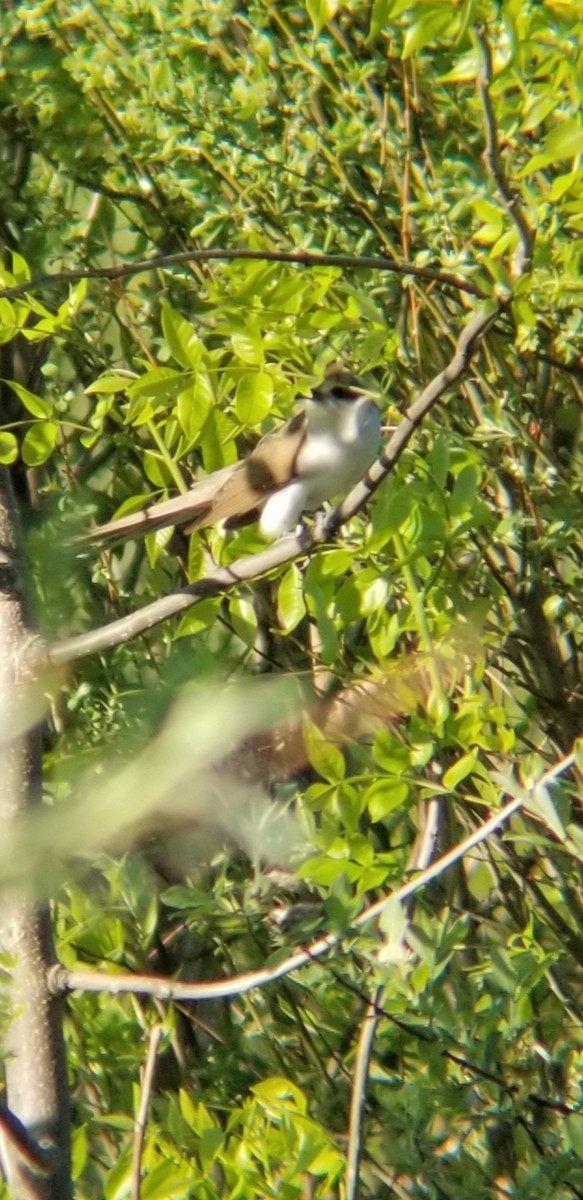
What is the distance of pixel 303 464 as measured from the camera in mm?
3266

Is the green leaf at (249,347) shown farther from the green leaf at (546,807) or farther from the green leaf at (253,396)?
the green leaf at (546,807)

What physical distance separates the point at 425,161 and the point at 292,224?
0.38 meters

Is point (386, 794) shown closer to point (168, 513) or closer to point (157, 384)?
point (157, 384)

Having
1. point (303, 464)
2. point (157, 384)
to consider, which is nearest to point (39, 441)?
point (157, 384)

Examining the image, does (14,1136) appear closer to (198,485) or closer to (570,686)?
(198,485)

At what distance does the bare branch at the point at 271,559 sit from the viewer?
1.59 meters

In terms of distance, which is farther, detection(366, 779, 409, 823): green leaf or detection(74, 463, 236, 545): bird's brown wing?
detection(74, 463, 236, 545): bird's brown wing

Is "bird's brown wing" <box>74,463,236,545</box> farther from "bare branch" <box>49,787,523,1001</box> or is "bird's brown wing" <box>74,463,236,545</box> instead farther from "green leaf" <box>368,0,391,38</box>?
"green leaf" <box>368,0,391,38</box>

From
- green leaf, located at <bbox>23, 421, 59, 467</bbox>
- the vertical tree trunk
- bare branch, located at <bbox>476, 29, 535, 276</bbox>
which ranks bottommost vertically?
the vertical tree trunk

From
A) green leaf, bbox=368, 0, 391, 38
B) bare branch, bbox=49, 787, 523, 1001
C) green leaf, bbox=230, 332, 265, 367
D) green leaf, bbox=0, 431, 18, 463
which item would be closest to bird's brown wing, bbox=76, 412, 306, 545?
green leaf, bbox=0, 431, 18, 463

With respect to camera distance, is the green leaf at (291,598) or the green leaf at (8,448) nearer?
the green leaf at (8,448)

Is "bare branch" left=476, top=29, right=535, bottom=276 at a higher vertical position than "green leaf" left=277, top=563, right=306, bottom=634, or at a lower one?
higher

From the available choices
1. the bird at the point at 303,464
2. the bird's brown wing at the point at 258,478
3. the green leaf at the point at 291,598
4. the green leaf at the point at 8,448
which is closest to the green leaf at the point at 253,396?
the green leaf at the point at 8,448

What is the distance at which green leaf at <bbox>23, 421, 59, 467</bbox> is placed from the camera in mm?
2221
